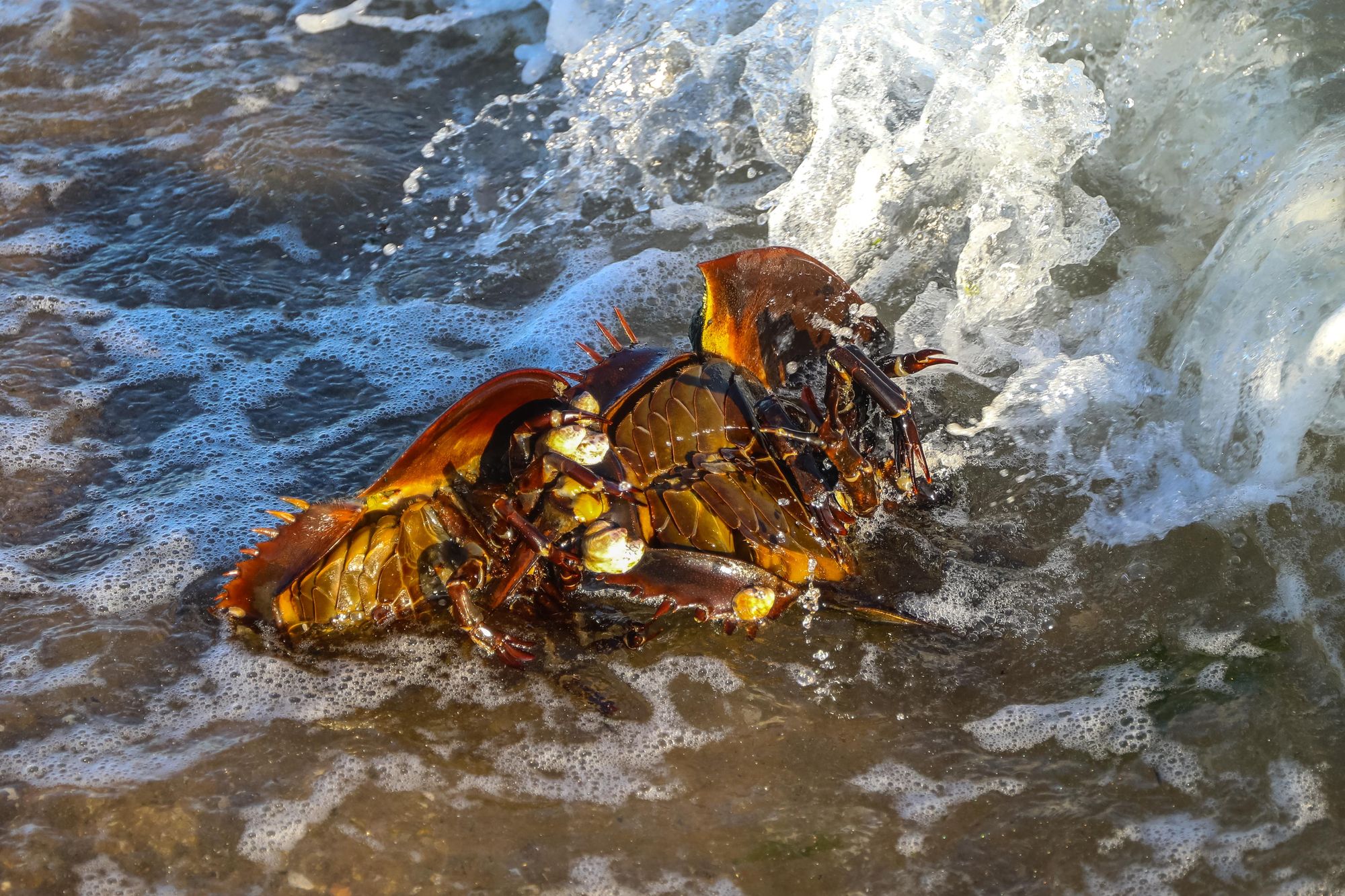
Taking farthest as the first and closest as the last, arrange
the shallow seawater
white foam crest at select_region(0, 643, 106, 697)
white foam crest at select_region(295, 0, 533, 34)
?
white foam crest at select_region(295, 0, 533, 34) → white foam crest at select_region(0, 643, 106, 697) → the shallow seawater

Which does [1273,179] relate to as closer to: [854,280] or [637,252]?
[854,280]

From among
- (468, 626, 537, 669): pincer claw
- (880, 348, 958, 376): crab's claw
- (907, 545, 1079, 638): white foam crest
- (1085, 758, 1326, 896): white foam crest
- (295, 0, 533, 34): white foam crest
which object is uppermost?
(295, 0, 533, 34): white foam crest

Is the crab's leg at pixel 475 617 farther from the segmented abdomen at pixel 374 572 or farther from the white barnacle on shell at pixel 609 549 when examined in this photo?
the white barnacle on shell at pixel 609 549

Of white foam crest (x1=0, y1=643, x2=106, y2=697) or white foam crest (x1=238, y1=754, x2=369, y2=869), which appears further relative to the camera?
white foam crest (x1=0, y1=643, x2=106, y2=697)

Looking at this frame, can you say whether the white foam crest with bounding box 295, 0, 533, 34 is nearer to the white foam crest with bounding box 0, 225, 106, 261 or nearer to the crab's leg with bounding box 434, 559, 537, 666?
the white foam crest with bounding box 0, 225, 106, 261

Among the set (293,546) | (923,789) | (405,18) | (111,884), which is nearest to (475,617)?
(293,546)

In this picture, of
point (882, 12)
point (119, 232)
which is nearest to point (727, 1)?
Answer: point (882, 12)

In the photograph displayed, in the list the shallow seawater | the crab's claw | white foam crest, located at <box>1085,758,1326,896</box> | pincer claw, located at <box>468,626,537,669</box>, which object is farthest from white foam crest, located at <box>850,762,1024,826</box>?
the crab's claw

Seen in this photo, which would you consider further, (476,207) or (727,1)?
(727,1)
